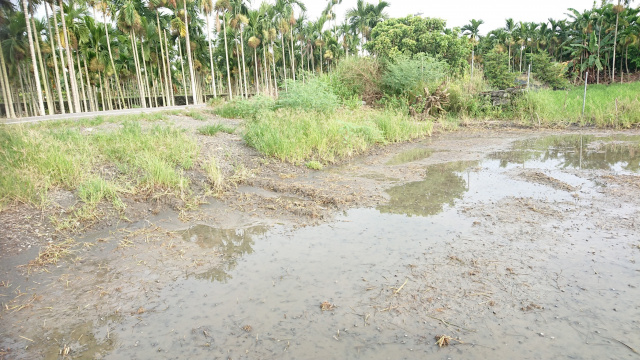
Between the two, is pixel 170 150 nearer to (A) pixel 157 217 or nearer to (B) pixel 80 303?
(A) pixel 157 217

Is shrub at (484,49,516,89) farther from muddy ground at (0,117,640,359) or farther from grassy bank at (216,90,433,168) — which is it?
muddy ground at (0,117,640,359)

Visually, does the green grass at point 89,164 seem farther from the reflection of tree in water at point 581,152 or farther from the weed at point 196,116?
the reflection of tree in water at point 581,152

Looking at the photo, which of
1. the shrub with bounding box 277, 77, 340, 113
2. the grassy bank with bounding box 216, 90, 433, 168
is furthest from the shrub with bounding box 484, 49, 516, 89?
the shrub with bounding box 277, 77, 340, 113

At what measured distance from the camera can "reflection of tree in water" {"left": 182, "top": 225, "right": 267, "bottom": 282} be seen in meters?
4.33

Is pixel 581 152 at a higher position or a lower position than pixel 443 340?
higher

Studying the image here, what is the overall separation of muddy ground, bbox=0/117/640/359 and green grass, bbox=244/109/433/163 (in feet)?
6.70

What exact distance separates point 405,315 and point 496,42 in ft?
195

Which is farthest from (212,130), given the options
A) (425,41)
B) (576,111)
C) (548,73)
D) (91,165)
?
(548,73)

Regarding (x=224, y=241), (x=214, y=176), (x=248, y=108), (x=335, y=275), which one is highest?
(x=248, y=108)

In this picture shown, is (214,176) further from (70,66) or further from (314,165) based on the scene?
(70,66)

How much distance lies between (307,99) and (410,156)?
4.01m

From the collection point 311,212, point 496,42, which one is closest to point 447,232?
point 311,212

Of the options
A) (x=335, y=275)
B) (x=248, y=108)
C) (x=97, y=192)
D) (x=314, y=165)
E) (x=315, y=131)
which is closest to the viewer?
(x=335, y=275)

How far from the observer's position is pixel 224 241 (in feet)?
16.8
